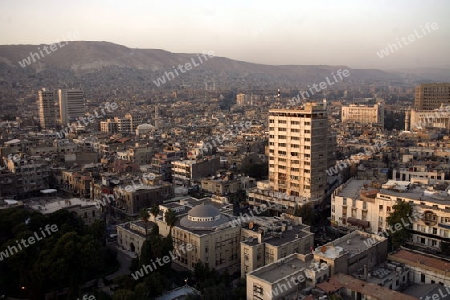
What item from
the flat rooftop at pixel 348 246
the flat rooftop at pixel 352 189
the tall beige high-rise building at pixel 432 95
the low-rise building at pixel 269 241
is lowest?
the low-rise building at pixel 269 241

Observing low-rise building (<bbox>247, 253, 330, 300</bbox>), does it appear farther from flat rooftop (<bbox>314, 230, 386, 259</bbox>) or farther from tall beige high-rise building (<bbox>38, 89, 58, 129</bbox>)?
tall beige high-rise building (<bbox>38, 89, 58, 129</bbox>)

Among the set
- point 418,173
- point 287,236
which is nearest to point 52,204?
point 287,236

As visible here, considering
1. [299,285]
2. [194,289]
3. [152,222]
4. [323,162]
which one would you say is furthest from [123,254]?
[323,162]

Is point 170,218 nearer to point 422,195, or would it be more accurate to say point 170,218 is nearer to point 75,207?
point 75,207

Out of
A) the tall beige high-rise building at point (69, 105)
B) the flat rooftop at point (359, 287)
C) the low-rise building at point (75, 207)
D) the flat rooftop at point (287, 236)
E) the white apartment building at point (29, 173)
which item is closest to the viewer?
the flat rooftop at point (359, 287)

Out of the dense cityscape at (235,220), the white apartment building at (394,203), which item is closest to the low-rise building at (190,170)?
the dense cityscape at (235,220)

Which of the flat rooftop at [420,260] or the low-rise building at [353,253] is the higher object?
the low-rise building at [353,253]

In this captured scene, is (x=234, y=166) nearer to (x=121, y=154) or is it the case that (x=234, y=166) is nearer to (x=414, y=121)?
(x=121, y=154)

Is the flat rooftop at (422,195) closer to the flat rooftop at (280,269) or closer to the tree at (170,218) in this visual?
the flat rooftop at (280,269)
